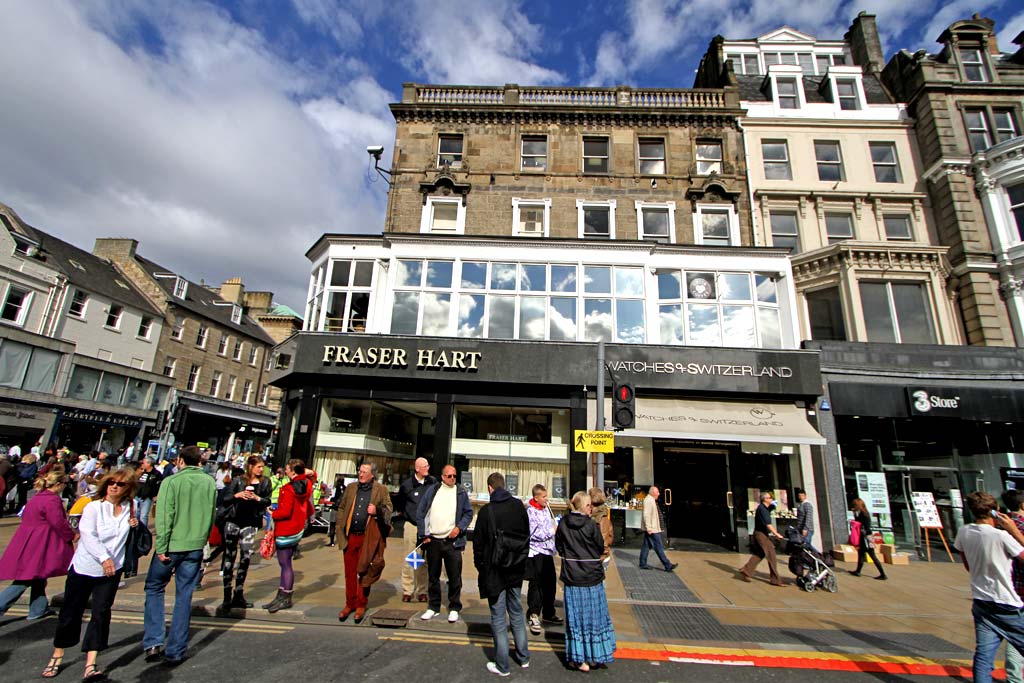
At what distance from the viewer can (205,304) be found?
37469 mm

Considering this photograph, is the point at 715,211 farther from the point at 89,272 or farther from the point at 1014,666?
the point at 89,272

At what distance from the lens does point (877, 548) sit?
42.2 feet

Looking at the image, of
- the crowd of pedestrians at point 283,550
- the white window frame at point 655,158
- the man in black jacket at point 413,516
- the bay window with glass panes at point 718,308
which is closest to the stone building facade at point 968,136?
Answer: the bay window with glass panes at point 718,308

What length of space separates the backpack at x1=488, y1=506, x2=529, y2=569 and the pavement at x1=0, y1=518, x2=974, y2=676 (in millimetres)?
1668

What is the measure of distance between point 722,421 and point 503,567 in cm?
1021

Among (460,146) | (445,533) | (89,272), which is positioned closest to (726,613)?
(445,533)

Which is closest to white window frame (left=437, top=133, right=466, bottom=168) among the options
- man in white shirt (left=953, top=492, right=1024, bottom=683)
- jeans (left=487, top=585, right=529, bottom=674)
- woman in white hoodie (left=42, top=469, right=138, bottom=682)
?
woman in white hoodie (left=42, top=469, right=138, bottom=682)

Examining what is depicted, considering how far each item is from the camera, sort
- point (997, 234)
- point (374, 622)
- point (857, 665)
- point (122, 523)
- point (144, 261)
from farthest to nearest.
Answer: point (144, 261), point (997, 234), point (374, 622), point (857, 665), point (122, 523)

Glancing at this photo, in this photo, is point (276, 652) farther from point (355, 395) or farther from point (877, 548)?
point (877, 548)

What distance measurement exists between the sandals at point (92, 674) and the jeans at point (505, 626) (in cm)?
367

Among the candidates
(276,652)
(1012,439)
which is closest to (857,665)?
(276,652)

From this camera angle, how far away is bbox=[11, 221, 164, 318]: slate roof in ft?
87.5

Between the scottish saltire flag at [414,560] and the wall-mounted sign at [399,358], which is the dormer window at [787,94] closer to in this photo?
the wall-mounted sign at [399,358]

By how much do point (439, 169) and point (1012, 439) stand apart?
2059cm
